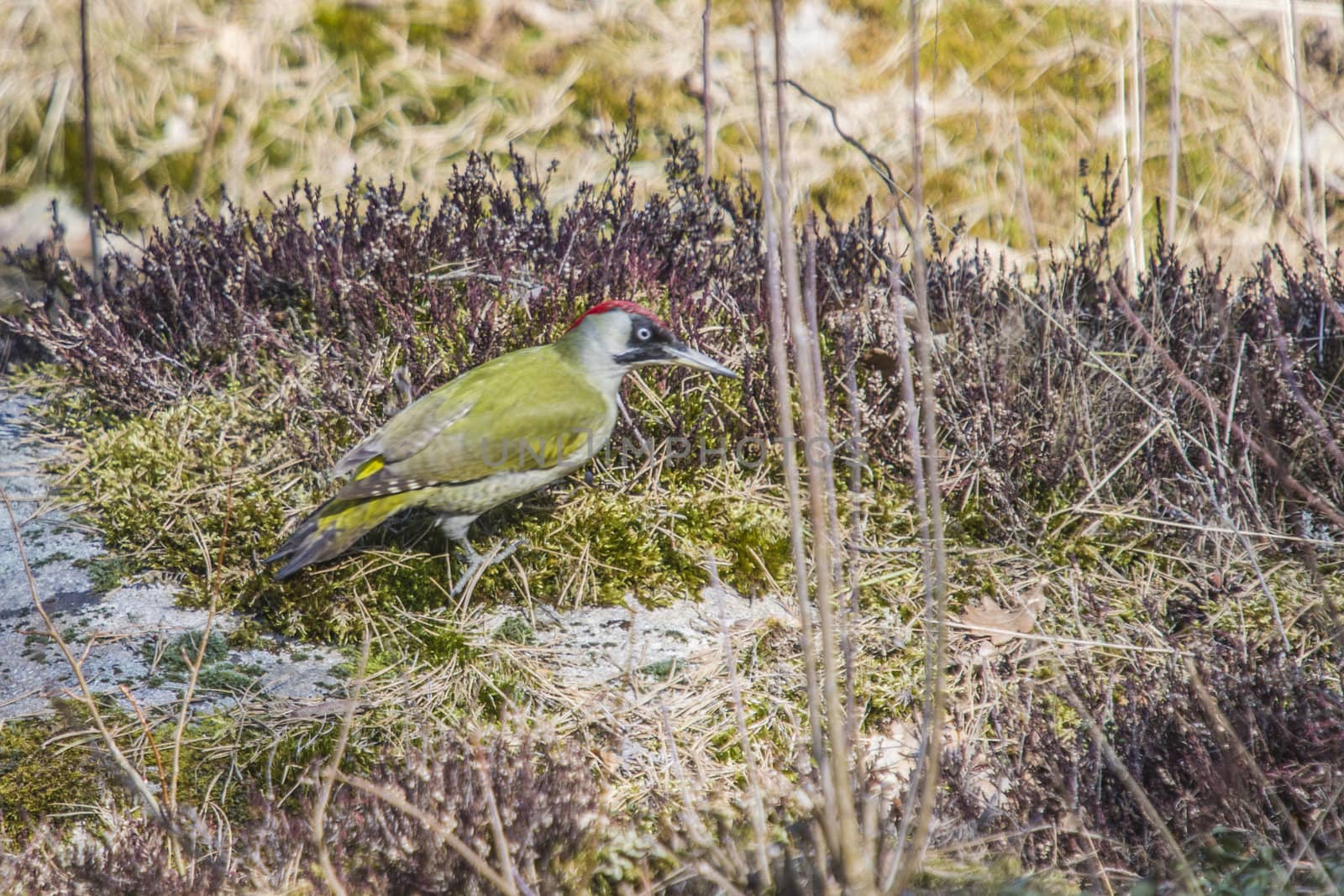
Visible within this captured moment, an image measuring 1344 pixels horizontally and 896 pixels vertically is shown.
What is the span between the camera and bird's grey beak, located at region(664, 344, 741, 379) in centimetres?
377

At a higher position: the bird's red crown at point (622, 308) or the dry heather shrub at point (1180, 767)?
the bird's red crown at point (622, 308)

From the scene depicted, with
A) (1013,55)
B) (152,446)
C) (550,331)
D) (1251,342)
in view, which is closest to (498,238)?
(550,331)

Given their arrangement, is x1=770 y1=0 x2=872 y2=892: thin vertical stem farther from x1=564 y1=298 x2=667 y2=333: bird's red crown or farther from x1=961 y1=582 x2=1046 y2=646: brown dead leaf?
x1=564 y1=298 x2=667 y2=333: bird's red crown

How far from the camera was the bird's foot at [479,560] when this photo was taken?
350 centimetres

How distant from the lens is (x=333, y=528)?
3.38 m

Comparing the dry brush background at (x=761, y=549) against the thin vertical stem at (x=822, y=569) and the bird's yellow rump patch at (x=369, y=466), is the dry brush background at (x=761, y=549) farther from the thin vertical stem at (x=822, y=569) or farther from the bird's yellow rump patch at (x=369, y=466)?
the bird's yellow rump patch at (x=369, y=466)

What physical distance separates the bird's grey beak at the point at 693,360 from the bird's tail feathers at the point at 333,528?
1.03 metres

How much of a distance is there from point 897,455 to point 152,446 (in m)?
2.73

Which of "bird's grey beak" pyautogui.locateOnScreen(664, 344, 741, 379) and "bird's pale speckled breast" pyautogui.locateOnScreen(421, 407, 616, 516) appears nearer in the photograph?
"bird's pale speckled breast" pyautogui.locateOnScreen(421, 407, 616, 516)

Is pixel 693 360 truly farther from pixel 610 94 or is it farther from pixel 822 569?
pixel 610 94

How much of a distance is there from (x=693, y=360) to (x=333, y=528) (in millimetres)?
1334

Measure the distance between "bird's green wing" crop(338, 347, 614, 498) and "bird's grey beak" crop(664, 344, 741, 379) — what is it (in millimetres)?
305

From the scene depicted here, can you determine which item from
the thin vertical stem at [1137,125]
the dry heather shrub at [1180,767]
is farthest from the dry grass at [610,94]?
the dry heather shrub at [1180,767]

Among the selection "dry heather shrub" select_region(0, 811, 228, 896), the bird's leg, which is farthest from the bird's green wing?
"dry heather shrub" select_region(0, 811, 228, 896)
